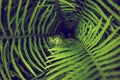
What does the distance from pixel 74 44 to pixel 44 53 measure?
134mm

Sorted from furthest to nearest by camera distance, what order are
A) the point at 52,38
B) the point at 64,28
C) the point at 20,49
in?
the point at 64,28 < the point at 52,38 < the point at 20,49

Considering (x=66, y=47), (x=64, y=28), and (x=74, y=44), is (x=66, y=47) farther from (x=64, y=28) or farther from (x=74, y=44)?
(x=64, y=28)

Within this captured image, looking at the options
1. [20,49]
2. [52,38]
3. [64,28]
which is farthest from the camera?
[64,28]

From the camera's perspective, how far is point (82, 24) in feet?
4.35

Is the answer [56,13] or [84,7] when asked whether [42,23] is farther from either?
[84,7]

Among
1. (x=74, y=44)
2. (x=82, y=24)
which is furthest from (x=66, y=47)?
(x=82, y=24)

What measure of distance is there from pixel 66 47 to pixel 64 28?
224 millimetres

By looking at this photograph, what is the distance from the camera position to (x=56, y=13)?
1331 mm

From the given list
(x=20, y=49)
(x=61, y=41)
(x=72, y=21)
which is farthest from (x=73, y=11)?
(x=20, y=49)

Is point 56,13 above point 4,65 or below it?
above

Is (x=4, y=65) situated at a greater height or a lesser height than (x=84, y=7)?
lesser

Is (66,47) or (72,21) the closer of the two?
(66,47)

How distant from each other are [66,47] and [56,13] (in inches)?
8.0

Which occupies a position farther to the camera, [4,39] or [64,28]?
[64,28]
